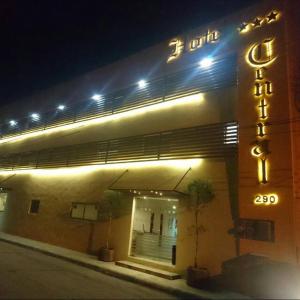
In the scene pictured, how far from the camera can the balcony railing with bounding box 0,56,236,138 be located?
13539 mm

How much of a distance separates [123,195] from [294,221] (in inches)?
306

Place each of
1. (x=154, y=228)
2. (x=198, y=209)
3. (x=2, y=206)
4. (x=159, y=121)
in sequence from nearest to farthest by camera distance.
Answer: (x=198, y=209)
(x=154, y=228)
(x=159, y=121)
(x=2, y=206)

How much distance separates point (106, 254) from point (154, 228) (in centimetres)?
258

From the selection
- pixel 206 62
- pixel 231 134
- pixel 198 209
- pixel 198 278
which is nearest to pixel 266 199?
pixel 198 209

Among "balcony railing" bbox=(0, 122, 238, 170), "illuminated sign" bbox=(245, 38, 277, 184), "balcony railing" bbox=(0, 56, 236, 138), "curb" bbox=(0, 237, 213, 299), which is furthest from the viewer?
"balcony railing" bbox=(0, 56, 236, 138)

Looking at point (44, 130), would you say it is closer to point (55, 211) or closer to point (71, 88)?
point (71, 88)

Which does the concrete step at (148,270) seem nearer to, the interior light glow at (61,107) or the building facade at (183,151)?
the building facade at (183,151)

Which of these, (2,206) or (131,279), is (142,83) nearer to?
(131,279)

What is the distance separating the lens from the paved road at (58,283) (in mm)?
8336

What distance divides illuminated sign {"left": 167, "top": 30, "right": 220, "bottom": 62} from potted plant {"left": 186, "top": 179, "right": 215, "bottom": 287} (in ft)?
22.7

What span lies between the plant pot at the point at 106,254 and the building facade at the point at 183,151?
1.59 ft

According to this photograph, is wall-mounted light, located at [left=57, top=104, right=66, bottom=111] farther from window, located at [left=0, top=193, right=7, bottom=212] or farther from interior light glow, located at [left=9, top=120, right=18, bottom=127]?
window, located at [left=0, top=193, right=7, bottom=212]

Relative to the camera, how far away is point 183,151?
1358 cm

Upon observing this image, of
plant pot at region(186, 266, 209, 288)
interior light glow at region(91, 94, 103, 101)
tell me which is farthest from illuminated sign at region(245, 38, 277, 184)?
interior light glow at region(91, 94, 103, 101)
